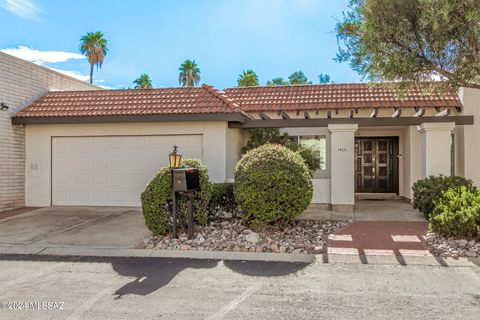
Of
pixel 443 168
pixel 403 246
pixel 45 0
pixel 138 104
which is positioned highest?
pixel 45 0

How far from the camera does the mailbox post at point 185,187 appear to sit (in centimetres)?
781

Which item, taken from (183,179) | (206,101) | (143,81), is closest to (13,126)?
(206,101)

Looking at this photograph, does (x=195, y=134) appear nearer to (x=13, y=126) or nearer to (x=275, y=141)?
(x=275, y=141)

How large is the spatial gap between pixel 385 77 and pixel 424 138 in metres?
3.63

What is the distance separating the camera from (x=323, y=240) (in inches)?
312

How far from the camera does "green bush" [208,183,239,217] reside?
30.7 ft

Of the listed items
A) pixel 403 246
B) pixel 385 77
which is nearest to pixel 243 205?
pixel 403 246

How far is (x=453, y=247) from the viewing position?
7078mm

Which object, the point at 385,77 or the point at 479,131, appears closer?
the point at 385,77

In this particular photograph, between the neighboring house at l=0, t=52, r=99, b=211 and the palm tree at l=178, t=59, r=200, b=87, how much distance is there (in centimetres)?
2947

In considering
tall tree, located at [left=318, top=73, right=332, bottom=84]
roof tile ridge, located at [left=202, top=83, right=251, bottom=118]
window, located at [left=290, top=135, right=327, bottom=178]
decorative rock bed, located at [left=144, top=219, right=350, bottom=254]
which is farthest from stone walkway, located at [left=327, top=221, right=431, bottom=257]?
tall tree, located at [left=318, top=73, right=332, bottom=84]

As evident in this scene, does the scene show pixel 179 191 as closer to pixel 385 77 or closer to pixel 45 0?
pixel 385 77

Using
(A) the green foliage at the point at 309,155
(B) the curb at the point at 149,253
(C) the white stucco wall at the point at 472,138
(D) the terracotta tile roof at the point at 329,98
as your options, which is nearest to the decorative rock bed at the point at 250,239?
(B) the curb at the point at 149,253

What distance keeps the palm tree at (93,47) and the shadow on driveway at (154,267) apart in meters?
35.3
